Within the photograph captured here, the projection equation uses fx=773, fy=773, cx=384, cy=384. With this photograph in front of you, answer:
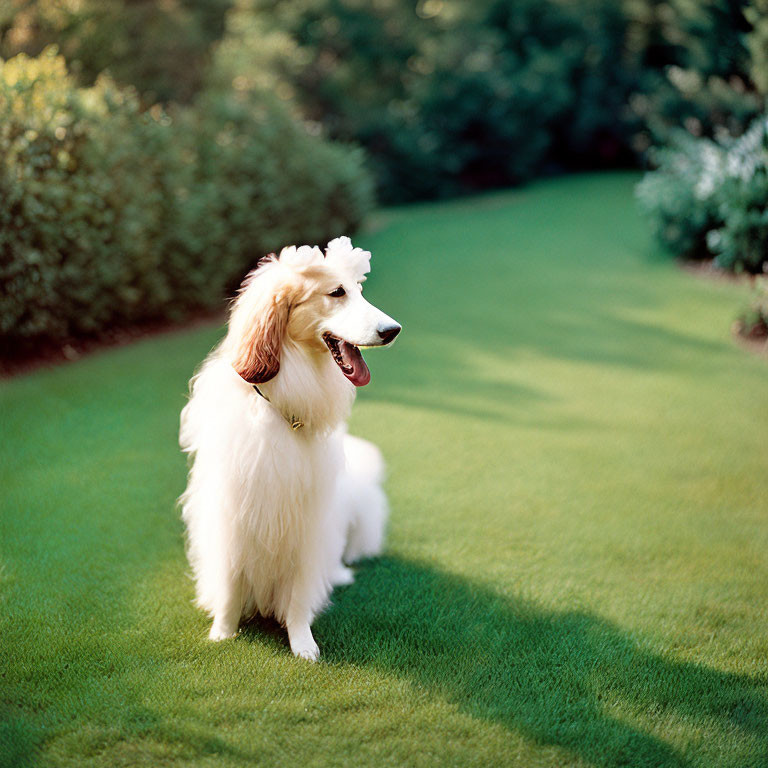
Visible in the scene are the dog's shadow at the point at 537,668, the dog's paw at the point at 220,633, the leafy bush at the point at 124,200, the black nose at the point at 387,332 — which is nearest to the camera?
the black nose at the point at 387,332

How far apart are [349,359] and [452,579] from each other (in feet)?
4.81

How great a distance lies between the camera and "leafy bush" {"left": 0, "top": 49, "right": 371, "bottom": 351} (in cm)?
622

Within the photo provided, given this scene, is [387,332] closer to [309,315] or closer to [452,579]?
[309,315]

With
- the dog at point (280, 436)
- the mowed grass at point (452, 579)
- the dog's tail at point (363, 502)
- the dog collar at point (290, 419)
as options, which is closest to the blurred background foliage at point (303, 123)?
the mowed grass at point (452, 579)

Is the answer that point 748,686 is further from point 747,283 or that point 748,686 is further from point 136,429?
point 747,283

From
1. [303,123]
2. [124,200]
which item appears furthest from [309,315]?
[303,123]

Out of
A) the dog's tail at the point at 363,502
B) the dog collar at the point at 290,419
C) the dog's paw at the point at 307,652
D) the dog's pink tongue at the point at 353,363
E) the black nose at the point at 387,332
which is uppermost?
the black nose at the point at 387,332

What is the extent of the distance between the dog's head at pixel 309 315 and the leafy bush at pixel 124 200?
4.22 meters

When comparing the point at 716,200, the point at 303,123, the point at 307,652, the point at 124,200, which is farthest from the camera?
the point at 303,123

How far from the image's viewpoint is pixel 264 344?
2.65 meters

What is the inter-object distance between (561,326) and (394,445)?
11.7 feet

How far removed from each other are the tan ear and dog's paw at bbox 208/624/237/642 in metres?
1.11

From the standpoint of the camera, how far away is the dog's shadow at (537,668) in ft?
8.95

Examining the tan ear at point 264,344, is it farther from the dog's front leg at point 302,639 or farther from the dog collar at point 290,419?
the dog's front leg at point 302,639
